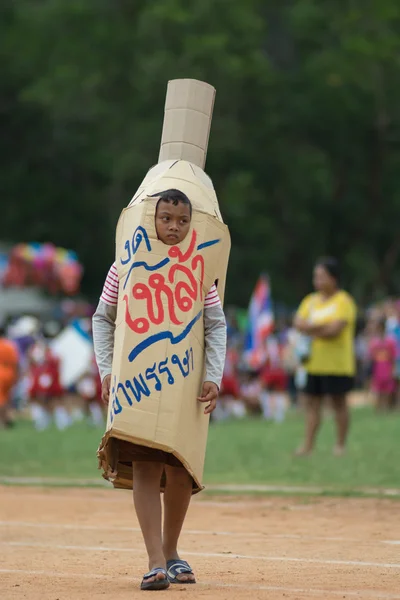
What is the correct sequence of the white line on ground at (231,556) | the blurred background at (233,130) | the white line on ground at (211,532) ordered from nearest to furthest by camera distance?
1. the white line on ground at (231,556)
2. the white line on ground at (211,532)
3. the blurred background at (233,130)

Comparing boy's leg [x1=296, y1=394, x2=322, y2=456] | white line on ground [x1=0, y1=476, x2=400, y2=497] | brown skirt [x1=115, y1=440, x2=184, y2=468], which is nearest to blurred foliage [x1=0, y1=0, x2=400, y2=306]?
boy's leg [x1=296, y1=394, x2=322, y2=456]

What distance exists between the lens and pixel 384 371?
29.3 metres

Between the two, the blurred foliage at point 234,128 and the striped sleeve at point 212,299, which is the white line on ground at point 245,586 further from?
the blurred foliage at point 234,128

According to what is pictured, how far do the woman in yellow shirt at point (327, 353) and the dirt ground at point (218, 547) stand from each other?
11.3 ft

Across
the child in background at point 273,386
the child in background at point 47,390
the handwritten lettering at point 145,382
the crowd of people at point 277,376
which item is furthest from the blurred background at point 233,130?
the handwritten lettering at point 145,382

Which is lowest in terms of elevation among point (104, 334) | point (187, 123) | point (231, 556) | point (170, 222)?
point (231, 556)

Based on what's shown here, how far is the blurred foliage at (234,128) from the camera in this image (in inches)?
2042

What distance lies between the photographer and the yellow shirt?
16.1 meters

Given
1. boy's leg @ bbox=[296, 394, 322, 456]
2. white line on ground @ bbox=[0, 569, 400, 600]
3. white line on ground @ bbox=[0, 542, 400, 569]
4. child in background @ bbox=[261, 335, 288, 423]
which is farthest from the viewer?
child in background @ bbox=[261, 335, 288, 423]

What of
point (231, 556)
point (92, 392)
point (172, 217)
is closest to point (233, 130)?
point (92, 392)

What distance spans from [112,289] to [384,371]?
2208 centimetres

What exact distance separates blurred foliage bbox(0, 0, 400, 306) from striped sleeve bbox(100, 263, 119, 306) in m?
42.8

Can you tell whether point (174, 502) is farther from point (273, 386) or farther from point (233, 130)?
point (233, 130)

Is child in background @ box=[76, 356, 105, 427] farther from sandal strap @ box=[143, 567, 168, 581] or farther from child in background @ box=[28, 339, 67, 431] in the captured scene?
sandal strap @ box=[143, 567, 168, 581]
